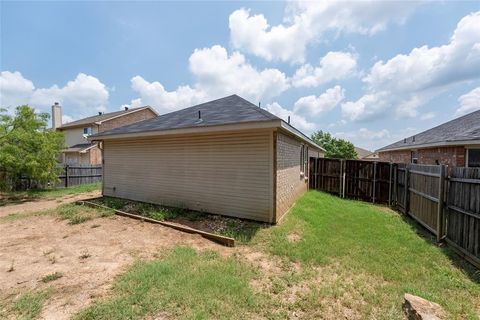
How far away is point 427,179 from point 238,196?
5184 mm

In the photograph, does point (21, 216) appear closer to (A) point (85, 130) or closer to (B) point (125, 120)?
(A) point (85, 130)

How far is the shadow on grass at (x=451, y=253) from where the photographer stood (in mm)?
4031

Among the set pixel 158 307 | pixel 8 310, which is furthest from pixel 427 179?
pixel 8 310

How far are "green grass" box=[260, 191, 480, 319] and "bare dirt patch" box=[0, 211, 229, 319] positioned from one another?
192 cm

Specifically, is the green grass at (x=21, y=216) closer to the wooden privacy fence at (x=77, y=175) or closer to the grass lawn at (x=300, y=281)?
the grass lawn at (x=300, y=281)

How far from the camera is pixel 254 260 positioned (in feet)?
15.0

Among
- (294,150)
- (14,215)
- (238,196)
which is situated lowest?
(14,215)

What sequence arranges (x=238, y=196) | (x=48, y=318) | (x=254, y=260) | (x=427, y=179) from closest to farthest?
(x=48, y=318), (x=254, y=260), (x=427, y=179), (x=238, y=196)

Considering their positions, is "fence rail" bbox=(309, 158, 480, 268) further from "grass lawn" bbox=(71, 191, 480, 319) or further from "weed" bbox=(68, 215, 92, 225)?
"weed" bbox=(68, 215, 92, 225)

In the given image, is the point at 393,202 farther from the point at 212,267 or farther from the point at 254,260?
the point at 212,267

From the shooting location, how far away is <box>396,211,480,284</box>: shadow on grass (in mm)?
4031

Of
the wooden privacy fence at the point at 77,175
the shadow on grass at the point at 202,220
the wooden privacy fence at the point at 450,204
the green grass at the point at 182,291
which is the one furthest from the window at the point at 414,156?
the wooden privacy fence at the point at 77,175

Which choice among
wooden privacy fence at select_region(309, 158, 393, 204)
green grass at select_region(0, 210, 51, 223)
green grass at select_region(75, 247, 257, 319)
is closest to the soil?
green grass at select_region(75, 247, 257, 319)

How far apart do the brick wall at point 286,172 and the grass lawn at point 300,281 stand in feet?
4.70
